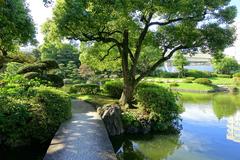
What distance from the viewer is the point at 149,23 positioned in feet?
39.2

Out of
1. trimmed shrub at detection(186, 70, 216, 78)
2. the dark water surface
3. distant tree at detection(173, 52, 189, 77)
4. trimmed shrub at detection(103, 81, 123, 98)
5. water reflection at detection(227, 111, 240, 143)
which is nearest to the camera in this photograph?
the dark water surface

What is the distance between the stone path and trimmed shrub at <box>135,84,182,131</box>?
2058 mm

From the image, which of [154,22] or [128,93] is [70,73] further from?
[154,22]

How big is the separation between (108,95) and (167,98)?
7.05m

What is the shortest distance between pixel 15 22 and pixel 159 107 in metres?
5.87

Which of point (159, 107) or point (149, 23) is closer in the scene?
point (159, 107)

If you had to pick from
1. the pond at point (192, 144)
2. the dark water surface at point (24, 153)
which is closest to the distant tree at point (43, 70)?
the pond at point (192, 144)

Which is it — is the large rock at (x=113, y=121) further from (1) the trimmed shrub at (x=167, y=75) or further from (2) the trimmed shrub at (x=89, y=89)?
(1) the trimmed shrub at (x=167, y=75)

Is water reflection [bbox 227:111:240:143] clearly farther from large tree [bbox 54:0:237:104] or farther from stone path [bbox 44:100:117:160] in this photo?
stone path [bbox 44:100:117:160]

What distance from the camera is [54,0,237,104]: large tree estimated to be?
32.0ft

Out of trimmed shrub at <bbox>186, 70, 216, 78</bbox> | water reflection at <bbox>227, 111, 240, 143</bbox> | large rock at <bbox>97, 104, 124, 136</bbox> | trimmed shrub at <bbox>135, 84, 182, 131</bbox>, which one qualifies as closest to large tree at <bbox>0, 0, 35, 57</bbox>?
large rock at <bbox>97, 104, 124, 136</bbox>

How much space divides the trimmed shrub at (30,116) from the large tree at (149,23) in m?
3.19

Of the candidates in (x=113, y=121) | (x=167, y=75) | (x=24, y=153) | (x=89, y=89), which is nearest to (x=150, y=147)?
(x=113, y=121)

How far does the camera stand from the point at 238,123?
12.2 metres
